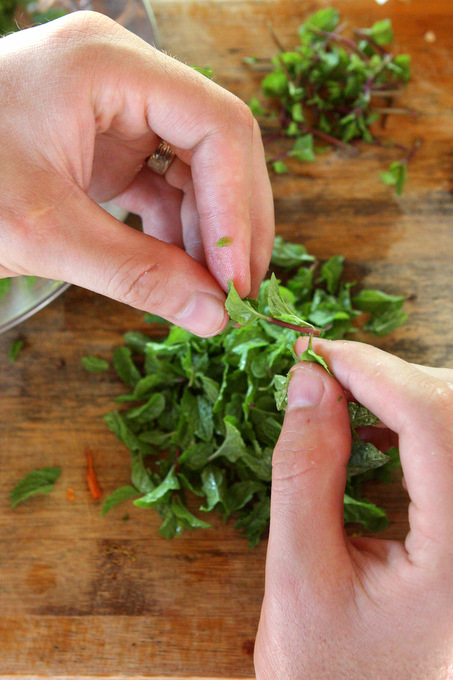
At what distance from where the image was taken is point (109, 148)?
4.05 feet

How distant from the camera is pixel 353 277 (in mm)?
1581

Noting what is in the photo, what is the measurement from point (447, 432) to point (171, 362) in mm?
783

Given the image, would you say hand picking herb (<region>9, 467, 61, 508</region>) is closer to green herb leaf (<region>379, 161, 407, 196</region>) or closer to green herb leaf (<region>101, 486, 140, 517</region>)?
green herb leaf (<region>101, 486, 140, 517</region>)

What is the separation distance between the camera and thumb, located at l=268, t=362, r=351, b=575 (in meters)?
0.90

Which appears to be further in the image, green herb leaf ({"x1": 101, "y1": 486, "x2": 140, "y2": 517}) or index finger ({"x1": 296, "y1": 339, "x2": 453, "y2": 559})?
green herb leaf ({"x1": 101, "y1": 486, "x2": 140, "y2": 517})

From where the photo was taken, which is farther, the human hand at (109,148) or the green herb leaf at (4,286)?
the green herb leaf at (4,286)

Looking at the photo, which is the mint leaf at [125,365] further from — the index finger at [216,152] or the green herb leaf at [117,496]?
the index finger at [216,152]

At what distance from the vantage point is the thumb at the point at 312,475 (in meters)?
0.90

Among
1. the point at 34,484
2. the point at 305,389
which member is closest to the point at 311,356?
the point at 305,389

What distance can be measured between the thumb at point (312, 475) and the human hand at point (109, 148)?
260mm

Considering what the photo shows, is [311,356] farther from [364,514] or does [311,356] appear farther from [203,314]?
[364,514]

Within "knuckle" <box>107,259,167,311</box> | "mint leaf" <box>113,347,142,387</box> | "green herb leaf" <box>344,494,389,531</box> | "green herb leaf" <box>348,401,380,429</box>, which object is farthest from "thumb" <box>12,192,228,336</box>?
"green herb leaf" <box>344,494,389,531</box>

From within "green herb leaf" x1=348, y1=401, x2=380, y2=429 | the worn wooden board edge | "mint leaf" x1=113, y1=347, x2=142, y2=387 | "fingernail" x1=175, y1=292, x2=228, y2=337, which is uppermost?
"fingernail" x1=175, y1=292, x2=228, y2=337

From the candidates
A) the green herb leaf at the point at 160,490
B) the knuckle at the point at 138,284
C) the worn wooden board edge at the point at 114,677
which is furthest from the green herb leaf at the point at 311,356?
the worn wooden board edge at the point at 114,677
